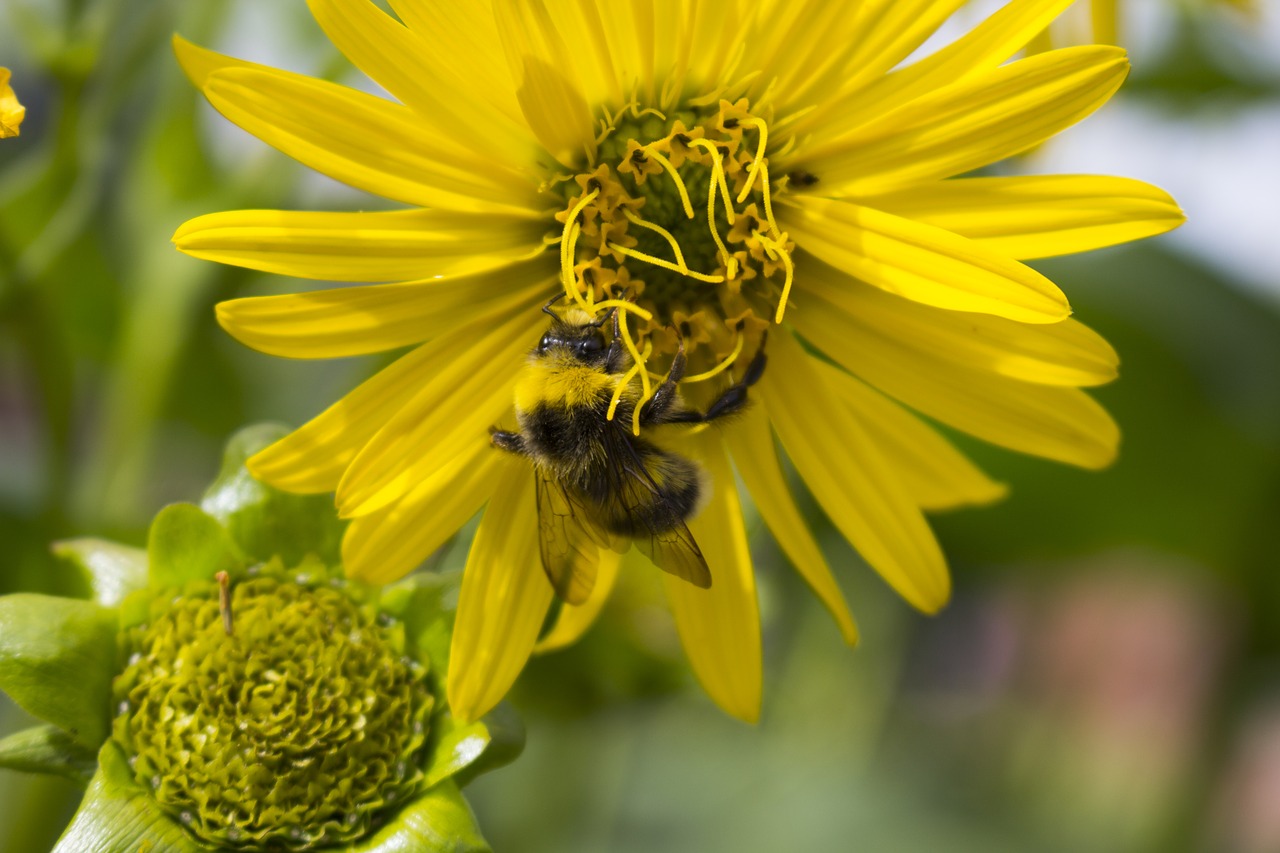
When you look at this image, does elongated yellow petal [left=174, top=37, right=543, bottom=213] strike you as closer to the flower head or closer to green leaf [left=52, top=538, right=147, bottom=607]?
the flower head

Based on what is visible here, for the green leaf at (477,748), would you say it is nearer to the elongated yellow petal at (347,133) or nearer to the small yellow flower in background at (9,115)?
the elongated yellow petal at (347,133)

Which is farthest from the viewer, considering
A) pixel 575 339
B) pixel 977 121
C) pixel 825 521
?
pixel 825 521

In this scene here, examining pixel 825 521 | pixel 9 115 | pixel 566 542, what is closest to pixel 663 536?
pixel 566 542

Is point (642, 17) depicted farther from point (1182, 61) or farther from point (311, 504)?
point (1182, 61)

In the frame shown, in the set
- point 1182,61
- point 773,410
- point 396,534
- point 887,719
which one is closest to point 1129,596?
point 887,719

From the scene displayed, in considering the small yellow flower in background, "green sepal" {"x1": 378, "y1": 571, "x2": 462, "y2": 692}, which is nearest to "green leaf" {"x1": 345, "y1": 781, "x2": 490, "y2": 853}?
"green sepal" {"x1": 378, "y1": 571, "x2": 462, "y2": 692}

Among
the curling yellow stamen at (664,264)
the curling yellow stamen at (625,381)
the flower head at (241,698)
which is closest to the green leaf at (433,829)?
→ the flower head at (241,698)

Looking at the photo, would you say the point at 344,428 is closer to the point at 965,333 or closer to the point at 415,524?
the point at 415,524
